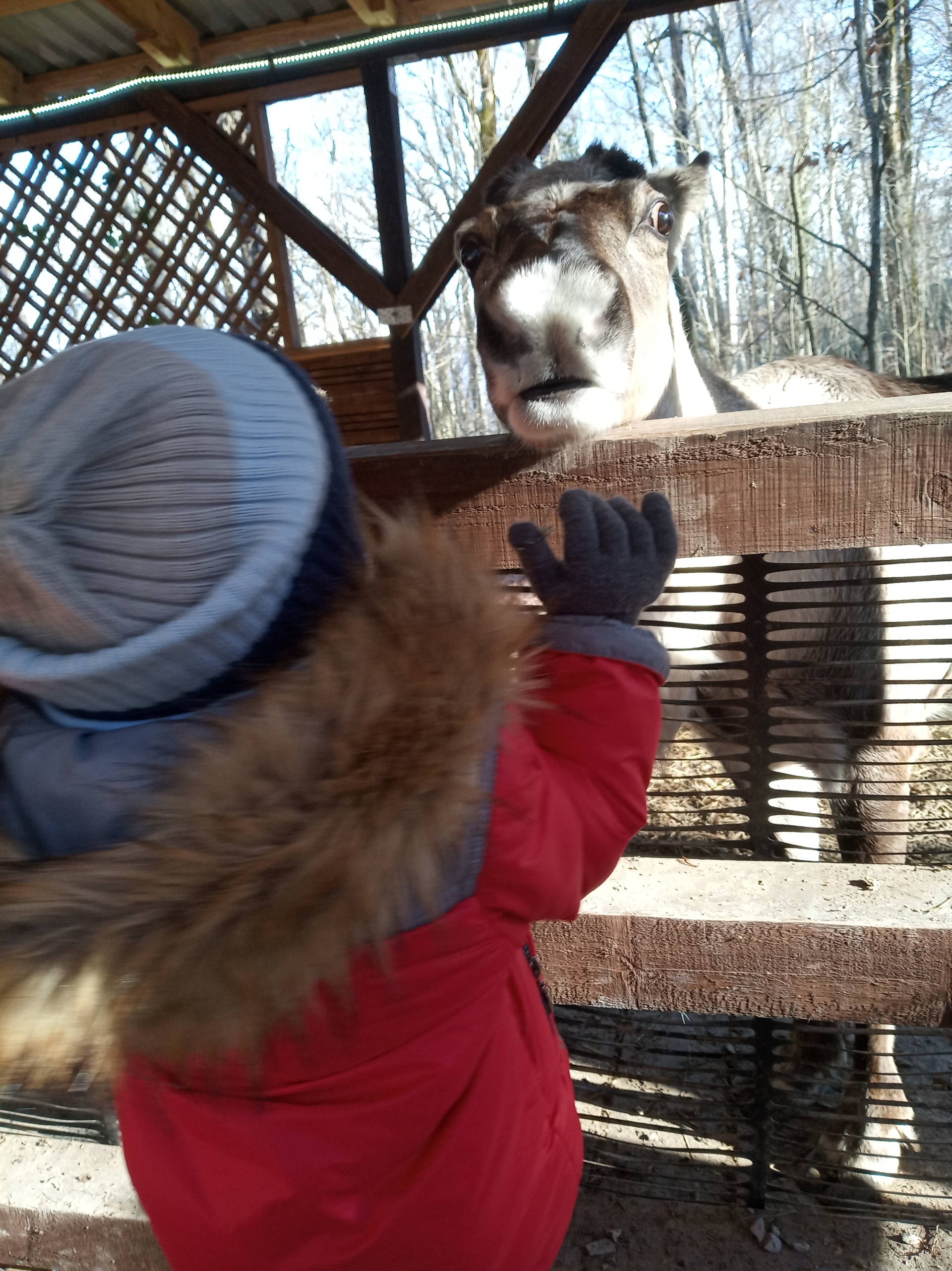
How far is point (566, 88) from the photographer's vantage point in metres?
5.52

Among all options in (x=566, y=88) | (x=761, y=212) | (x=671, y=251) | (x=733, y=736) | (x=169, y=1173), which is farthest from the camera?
(x=761, y=212)

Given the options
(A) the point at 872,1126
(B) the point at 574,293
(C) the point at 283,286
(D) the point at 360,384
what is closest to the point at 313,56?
(C) the point at 283,286

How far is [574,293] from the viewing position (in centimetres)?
204

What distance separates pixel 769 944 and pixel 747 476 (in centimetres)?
85

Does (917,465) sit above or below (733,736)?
above

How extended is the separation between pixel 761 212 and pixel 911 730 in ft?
55.9

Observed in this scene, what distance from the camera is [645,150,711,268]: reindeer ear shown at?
309cm

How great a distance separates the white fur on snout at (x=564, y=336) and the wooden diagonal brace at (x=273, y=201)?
4729mm

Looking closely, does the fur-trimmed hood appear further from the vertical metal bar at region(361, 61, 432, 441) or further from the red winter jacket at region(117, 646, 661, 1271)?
the vertical metal bar at region(361, 61, 432, 441)

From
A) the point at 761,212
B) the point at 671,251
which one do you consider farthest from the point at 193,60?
the point at 761,212

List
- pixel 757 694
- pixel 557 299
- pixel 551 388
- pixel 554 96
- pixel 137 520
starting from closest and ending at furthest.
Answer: pixel 137 520
pixel 757 694
pixel 551 388
pixel 557 299
pixel 554 96

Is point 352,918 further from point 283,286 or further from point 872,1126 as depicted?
point 283,286

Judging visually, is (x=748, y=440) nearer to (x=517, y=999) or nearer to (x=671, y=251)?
(x=517, y=999)

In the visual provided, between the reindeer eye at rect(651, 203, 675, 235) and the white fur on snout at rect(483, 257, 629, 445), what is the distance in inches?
29.8
